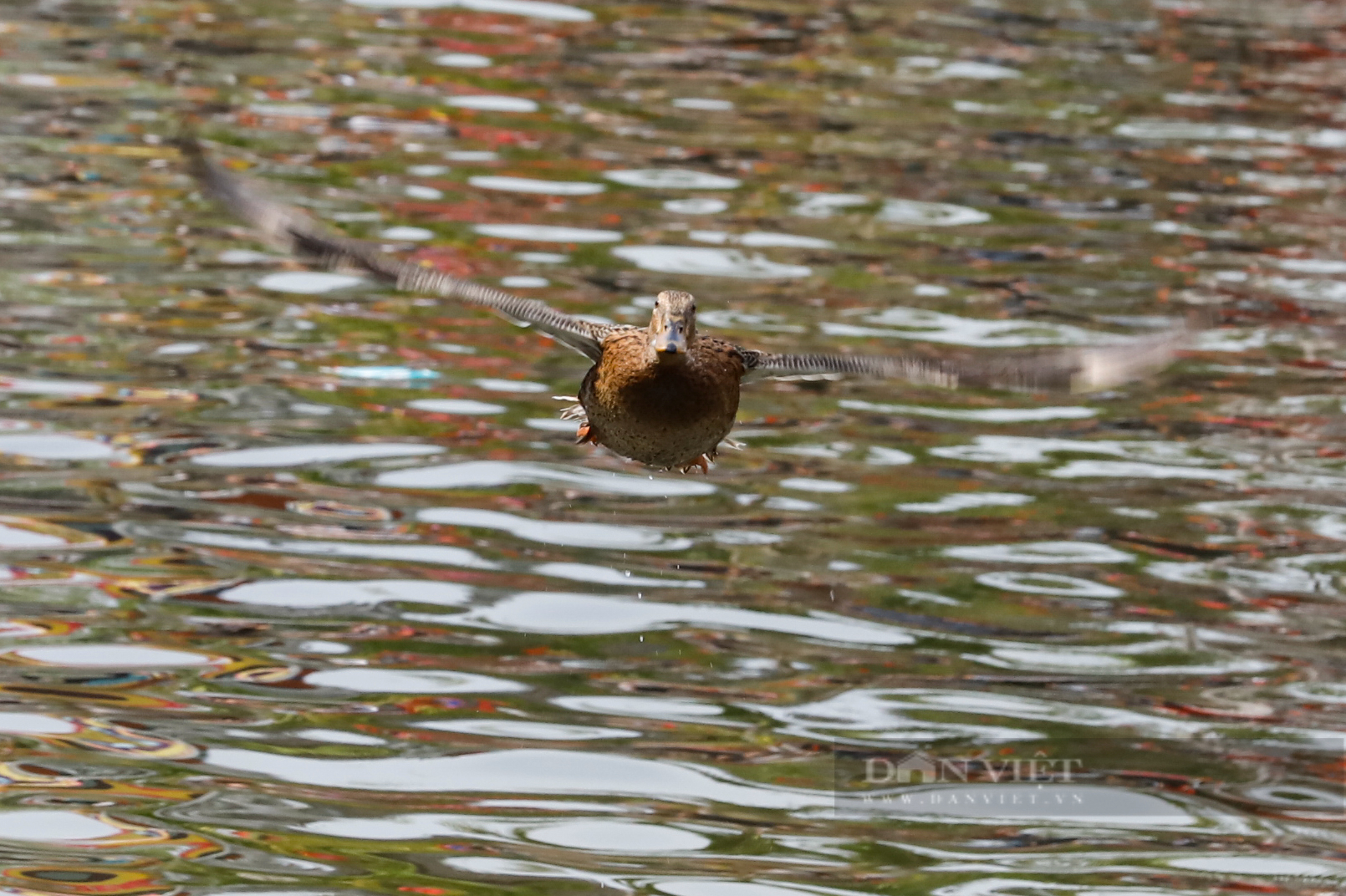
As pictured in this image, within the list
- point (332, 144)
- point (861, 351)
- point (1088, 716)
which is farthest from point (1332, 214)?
point (1088, 716)

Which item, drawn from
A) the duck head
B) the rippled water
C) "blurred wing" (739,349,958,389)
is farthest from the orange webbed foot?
the rippled water

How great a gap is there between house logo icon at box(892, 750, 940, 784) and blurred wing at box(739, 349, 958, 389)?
167 cm

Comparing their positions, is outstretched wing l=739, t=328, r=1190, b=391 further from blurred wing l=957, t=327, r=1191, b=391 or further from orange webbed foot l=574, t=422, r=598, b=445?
orange webbed foot l=574, t=422, r=598, b=445

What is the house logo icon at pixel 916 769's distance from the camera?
25.7 ft

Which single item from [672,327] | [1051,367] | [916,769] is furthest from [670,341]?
[916,769]

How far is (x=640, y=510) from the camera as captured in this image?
9.98 m

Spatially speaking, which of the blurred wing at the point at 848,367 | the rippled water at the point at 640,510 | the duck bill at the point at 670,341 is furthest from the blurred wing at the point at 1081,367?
the duck bill at the point at 670,341

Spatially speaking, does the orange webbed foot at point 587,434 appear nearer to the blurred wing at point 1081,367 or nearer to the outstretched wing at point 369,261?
the outstretched wing at point 369,261

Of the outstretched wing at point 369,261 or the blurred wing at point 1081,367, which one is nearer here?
the blurred wing at point 1081,367

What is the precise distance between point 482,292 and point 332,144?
874 centimetres

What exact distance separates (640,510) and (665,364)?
3.43 meters

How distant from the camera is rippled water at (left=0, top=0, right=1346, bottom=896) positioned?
732 centimetres

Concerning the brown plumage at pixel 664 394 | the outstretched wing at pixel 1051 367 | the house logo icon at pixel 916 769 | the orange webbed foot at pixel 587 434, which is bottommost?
the house logo icon at pixel 916 769

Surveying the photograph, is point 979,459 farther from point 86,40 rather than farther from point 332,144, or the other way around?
point 86,40
